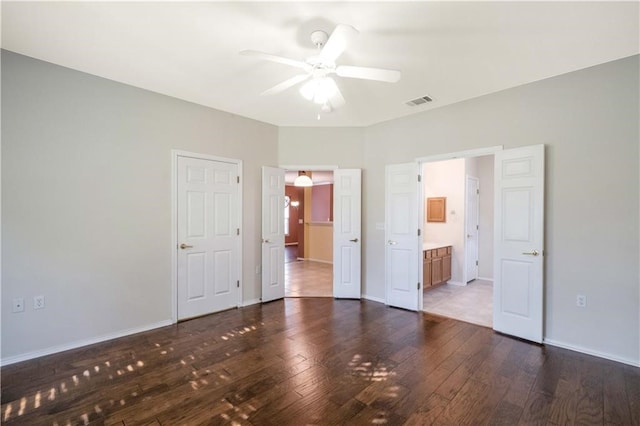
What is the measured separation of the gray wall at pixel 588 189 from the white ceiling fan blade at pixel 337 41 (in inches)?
93.9

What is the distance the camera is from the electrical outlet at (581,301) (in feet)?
9.44

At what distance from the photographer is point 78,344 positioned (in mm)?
2930

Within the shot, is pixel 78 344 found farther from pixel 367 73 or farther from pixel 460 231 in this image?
pixel 460 231

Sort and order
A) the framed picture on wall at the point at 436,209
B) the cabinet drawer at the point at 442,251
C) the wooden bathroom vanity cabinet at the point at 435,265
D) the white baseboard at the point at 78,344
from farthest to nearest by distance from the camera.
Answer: the framed picture on wall at the point at 436,209
the cabinet drawer at the point at 442,251
the wooden bathroom vanity cabinet at the point at 435,265
the white baseboard at the point at 78,344

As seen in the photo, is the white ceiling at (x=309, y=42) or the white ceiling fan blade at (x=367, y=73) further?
the white ceiling fan blade at (x=367, y=73)

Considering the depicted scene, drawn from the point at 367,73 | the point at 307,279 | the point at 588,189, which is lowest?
the point at 307,279

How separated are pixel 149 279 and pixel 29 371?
3.92 feet

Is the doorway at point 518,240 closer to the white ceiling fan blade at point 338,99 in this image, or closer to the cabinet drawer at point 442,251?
the white ceiling fan blade at point 338,99

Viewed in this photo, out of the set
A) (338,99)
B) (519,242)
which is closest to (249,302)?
(338,99)

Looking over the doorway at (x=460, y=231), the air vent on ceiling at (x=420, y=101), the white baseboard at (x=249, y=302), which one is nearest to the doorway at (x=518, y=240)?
the air vent on ceiling at (x=420, y=101)

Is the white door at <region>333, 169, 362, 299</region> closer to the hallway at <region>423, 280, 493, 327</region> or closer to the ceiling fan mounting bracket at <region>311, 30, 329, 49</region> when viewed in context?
the hallway at <region>423, 280, 493, 327</region>

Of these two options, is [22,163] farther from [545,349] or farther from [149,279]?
[545,349]

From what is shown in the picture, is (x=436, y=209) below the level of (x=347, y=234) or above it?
above

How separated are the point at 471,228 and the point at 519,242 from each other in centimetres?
266
